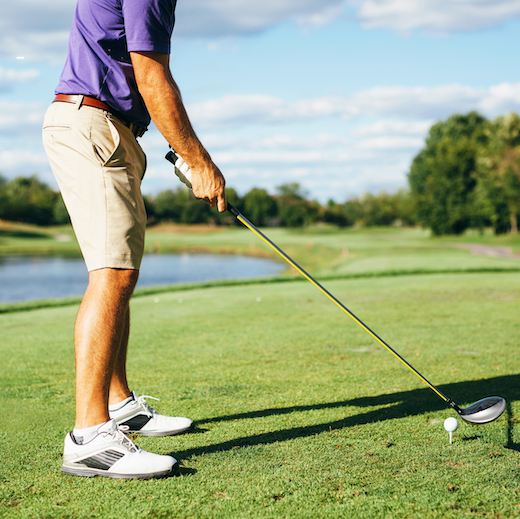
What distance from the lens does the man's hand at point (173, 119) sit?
2.29 metres

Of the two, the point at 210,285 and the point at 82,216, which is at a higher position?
the point at 82,216

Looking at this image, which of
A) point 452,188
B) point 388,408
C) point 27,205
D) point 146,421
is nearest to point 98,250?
point 146,421

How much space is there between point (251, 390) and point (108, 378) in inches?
50.9

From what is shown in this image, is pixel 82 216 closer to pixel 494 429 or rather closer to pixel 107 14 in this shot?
pixel 107 14

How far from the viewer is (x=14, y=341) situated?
5.31m

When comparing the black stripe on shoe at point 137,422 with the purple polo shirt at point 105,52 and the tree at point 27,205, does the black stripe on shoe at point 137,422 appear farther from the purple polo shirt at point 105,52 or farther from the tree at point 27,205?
the tree at point 27,205

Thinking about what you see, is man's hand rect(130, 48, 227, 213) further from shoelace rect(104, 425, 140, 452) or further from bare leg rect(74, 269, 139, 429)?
shoelace rect(104, 425, 140, 452)

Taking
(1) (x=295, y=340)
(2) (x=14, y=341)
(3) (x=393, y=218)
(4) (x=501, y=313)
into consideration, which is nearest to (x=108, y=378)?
(1) (x=295, y=340)

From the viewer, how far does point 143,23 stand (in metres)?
2.23

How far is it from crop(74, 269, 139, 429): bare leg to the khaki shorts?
0.09m

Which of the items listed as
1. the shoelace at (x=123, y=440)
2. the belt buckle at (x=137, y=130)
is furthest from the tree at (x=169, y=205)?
the shoelace at (x=123, y=440)

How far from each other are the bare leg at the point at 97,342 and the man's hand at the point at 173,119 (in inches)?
20.5

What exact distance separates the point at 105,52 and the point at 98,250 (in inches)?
34.4

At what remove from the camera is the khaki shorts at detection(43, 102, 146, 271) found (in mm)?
2305
